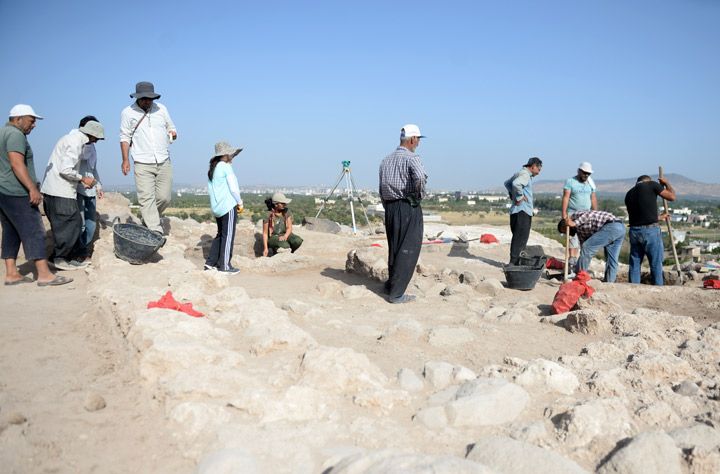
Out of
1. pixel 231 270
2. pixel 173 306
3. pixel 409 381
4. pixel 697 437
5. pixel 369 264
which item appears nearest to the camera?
pixel 697 437

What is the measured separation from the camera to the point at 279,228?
859 centimetres

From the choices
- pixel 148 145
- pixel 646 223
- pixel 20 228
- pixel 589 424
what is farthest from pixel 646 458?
pixel 148 145

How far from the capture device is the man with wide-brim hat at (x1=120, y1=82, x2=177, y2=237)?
21.8ft

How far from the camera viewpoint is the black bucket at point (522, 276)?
644 centimetres

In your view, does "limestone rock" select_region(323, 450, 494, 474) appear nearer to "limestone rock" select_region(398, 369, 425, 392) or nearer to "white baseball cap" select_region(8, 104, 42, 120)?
"limestone rock" select_region(398, 369, 425, 392)

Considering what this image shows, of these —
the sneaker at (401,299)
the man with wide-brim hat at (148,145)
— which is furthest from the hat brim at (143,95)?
the sneaker at (401,299)

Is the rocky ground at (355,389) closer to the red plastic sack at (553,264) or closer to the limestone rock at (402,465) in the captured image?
the limestone rock at (402,465)

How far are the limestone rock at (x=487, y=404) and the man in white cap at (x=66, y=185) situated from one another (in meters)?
5.02

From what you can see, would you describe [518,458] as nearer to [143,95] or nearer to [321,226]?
[143,95]

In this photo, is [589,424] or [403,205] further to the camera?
[403,205]

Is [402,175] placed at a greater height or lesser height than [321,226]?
greater

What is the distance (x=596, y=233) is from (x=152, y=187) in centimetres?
580

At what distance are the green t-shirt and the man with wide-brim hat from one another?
142 cm

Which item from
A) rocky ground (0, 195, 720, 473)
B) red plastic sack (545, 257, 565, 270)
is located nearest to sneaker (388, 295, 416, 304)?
rocky ground (0, 195, 720, 473)
